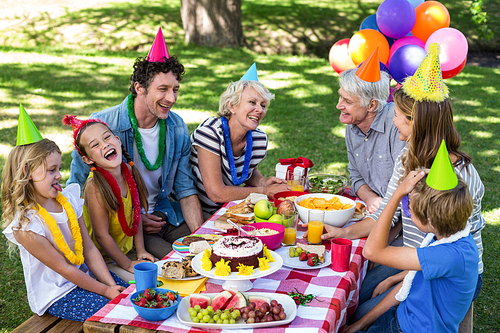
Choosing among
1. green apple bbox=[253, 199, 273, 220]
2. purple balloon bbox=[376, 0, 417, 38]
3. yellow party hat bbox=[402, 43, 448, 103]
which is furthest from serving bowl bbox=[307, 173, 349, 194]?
purple balloon bbox=[376, 0, 417, 38]

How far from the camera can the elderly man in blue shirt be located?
12.6 feet

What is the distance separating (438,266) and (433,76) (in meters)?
1.16

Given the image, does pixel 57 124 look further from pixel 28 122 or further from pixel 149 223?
pixel 28 122

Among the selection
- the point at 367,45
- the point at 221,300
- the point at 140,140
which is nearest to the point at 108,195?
the point at 140,140

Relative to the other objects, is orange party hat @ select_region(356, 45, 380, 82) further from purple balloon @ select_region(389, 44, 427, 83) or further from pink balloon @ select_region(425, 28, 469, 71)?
pink balloon @ select_region(425, 28, 469, 71)

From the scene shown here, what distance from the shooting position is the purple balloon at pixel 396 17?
5.15 meters

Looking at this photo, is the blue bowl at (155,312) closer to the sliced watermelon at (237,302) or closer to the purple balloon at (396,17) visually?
the sliced watermelon at (237,302)

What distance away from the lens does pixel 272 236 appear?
271 centimetres

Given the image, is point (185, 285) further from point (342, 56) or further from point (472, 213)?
point (342, 56)

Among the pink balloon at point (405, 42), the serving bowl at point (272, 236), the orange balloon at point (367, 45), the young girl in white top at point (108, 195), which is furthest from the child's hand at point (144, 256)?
the pink balloon at point (405, 42)

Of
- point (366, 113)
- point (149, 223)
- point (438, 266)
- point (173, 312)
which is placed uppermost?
point (366, 113)

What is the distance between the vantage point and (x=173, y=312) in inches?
84.0

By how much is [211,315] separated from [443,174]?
1.27 metres

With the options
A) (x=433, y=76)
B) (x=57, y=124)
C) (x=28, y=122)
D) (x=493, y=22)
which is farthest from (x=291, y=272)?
(x=493, y=22)
